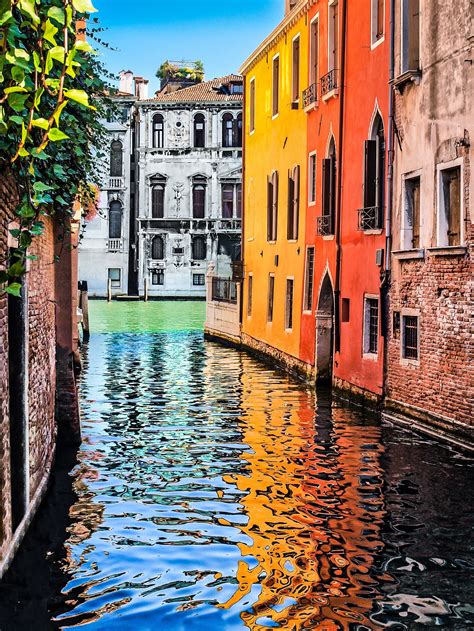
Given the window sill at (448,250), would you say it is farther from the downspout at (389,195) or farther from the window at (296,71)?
the window at (296,71)

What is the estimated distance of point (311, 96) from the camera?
20000 mm

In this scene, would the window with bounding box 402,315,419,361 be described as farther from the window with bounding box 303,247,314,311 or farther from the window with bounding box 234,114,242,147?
the window with bounding box 234,114,242,147

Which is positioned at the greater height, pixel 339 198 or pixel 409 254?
pixel 339 198

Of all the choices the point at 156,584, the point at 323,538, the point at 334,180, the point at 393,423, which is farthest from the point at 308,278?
the point at 156,584

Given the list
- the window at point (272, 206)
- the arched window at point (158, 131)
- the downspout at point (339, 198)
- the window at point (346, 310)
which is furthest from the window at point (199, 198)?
the window at point (346, 310)

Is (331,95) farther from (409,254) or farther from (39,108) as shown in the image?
(39,108)

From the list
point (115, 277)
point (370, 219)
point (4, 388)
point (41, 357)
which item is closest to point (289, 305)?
point (370, 219)

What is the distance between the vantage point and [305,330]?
66.8 feet

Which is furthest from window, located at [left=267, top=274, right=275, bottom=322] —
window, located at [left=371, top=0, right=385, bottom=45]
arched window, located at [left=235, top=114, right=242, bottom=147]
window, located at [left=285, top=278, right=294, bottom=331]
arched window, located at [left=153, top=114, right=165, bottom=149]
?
arched window, located at [left=153, top=114, right=165, bottom=149]

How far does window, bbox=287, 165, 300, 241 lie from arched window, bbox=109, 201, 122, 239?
31877mm

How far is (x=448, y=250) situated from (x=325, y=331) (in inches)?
284

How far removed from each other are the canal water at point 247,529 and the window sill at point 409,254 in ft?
7.33

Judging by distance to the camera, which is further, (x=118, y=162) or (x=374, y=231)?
(x=118, y=162)

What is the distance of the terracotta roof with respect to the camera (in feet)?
170
